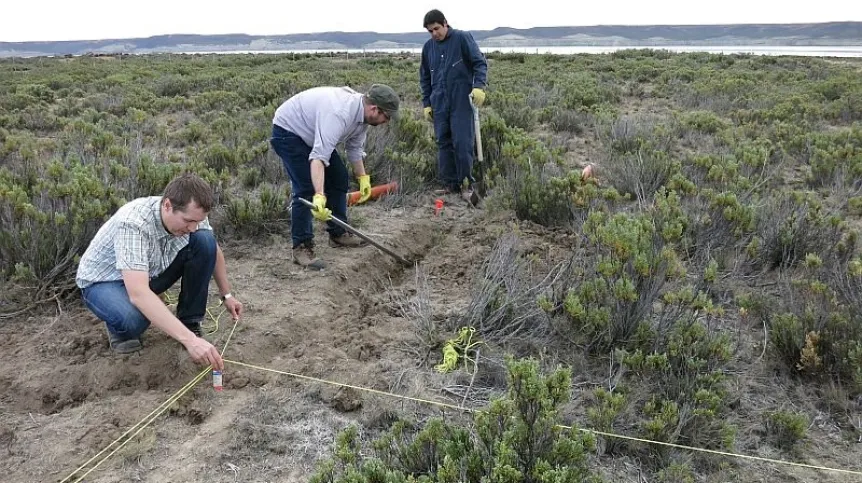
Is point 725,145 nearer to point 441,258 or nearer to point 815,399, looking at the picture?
point 441,258

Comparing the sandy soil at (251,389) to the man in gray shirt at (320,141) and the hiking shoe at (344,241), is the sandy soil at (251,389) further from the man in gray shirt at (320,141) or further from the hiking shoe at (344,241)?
the hiking shoe at (344,241)

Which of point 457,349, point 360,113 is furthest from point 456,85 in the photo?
point 457,349

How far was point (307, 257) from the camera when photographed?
467 centimetres

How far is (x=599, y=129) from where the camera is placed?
8773 millimetres

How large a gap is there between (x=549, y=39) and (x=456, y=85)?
5329 inches

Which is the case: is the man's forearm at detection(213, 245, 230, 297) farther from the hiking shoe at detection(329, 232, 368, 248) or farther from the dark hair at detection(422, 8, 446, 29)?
the dark hair at detection(422, 8, 446, 29)

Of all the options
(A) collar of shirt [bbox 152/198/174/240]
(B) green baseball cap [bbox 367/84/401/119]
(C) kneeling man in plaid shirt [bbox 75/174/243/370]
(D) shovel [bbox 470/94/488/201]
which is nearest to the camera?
(C) kneeling man in plaid shirt [bbox 75/174/243/370]

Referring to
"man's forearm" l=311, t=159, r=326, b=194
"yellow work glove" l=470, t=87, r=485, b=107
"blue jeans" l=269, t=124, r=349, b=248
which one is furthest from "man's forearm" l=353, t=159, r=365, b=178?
"yellow work glove" l=470, t=87, r=485, b=107

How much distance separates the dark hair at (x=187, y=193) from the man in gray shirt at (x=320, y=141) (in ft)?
4.26

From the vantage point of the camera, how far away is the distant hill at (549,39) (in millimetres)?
113812

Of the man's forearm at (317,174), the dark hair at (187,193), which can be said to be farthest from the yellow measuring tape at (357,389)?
the man's forearm at (317,174)

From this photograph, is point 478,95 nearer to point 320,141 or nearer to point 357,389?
point 320,141

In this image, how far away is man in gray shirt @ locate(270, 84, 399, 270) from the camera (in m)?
4.17

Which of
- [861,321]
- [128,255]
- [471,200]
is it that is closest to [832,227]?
[861,321]
